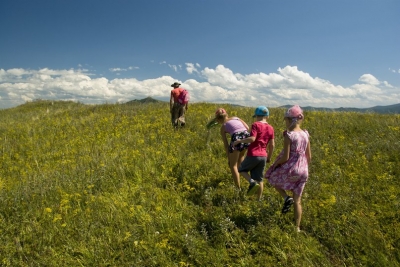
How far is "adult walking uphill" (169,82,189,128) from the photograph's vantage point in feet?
33.7

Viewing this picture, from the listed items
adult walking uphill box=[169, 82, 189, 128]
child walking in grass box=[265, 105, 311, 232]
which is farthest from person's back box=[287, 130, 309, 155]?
adult walking uphill box=[169, 82, 189, 128]

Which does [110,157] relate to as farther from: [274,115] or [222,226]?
[274,115]

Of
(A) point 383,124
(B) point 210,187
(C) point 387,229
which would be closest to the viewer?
(C) point 387,229

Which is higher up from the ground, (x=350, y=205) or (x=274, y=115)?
(x=274, y=115)

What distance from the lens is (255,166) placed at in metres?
4.67

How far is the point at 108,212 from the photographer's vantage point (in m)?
4.55

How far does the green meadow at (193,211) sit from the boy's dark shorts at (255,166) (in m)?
0.47

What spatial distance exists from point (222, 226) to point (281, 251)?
90cm

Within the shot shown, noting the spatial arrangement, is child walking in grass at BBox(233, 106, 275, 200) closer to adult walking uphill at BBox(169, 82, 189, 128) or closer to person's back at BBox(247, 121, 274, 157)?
person's back at BBox(247, 121, 274, 157)

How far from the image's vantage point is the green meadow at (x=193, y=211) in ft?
11.6

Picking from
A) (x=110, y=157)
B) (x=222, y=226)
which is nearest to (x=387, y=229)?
(x=222, y=226)

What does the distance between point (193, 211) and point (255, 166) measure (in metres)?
1.38

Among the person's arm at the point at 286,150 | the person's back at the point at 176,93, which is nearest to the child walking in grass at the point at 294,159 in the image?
the person's arm at the point at 286,150

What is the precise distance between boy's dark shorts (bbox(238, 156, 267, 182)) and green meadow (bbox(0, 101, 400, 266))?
1.53 feet
